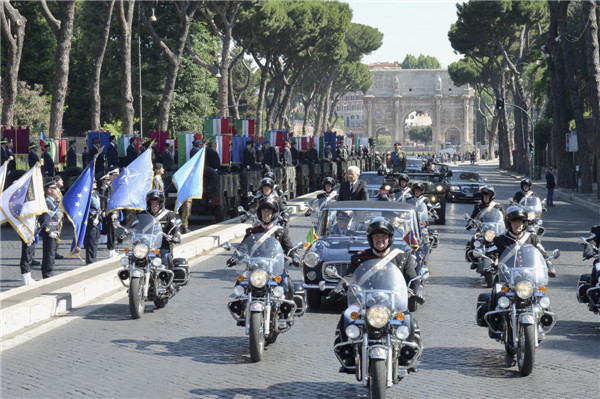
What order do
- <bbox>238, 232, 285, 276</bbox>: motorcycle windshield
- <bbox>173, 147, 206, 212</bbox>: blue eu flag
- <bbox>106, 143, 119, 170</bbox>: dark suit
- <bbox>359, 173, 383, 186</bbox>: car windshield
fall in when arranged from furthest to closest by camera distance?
<bbox>359, 173, 383, 186</bbox>: car windshield → <bbox>106, 143, 119, 170</bbox>: dark suit → <bbox>173, 147, 206, 212</bbox>: blue eu flag → <bbox>238, 232, 285, 276</bbox>: motorcycle windshield

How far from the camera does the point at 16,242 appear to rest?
20.8 metres

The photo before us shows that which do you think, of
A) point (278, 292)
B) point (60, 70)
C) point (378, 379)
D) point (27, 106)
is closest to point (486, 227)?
point (278, 292)

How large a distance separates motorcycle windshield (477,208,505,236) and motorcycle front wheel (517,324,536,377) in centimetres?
653

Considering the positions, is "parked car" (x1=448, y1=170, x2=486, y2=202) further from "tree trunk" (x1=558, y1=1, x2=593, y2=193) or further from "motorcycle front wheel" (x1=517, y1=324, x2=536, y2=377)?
"motorcycle front wheel" (x1=517, y1=324, x2=536, y2=377)

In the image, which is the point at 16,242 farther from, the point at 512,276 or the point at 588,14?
the point at 588,14

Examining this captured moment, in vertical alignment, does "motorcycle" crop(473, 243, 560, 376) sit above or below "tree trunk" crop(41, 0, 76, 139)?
below

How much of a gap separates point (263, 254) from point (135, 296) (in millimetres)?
2509

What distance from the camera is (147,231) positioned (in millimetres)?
12031

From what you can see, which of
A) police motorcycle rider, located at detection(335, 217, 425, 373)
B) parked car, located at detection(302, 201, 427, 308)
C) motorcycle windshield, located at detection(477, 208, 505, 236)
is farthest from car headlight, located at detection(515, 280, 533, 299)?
motorcycle windshield, located at detection(477, 208, 505, 236)

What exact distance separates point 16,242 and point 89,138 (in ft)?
27.2

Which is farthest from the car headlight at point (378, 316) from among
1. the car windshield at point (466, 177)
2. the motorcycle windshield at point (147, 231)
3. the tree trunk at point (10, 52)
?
the car windshield at point (466, 177)

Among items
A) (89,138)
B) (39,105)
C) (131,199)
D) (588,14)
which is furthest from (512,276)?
(39,105)

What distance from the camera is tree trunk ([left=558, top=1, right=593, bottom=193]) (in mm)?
39656

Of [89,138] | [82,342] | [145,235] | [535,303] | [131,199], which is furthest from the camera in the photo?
[89,138]
